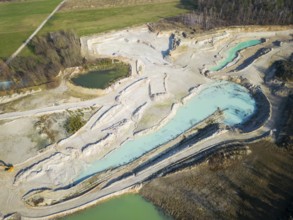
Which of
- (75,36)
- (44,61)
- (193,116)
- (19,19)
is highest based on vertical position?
(19,19)

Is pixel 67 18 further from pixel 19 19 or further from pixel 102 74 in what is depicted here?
pixel 102 74

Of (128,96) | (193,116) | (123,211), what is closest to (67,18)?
(128,96)

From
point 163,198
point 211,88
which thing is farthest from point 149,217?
point 211,88

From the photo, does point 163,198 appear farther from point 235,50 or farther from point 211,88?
point 235,50

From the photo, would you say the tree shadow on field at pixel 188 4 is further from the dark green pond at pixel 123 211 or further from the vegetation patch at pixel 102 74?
the dark green pond at pixel 123 211

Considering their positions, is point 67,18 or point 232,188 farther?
point 67,18

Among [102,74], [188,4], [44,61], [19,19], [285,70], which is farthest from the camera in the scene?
[188,4]

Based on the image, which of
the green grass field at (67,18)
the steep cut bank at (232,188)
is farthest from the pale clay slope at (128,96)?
the steep cut bank at (232,188)
